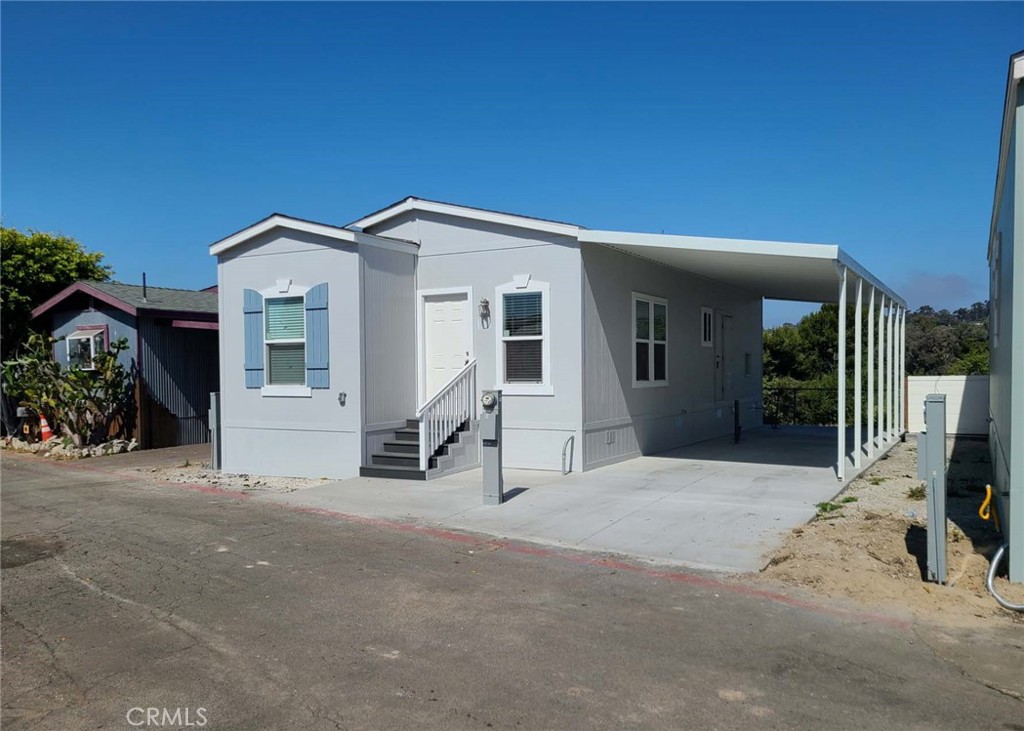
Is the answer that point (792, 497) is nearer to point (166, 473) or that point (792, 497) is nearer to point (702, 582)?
point (702, 582)

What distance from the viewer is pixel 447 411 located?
11508 millimetres

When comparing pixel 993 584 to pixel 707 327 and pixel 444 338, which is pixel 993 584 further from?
pixel 707 327

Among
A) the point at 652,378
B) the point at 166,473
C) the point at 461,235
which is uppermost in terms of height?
the point at 461,235

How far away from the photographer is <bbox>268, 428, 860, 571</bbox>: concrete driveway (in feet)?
24.0

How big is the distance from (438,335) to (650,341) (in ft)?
12.2

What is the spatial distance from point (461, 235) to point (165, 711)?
368 inches

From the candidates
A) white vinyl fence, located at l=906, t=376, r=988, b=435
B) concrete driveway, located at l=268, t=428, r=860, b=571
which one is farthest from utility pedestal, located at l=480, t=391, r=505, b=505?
white vinyl fence, located at l=906, t=376, r=988, b=435

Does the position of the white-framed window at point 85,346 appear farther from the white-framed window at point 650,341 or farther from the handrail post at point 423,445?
the white-framed window at point 650,341

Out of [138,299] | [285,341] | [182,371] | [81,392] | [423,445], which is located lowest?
[423,445]

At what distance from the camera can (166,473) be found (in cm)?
1292

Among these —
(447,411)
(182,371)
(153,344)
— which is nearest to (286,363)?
(447,411)

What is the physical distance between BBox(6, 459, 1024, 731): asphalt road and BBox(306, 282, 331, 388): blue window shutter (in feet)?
15.0

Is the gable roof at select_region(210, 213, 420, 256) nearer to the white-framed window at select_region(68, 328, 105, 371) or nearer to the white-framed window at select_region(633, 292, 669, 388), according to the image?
the white-framed window at select_region(633, 292, 669, 388)

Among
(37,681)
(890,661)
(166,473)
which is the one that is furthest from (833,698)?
(166,473)
